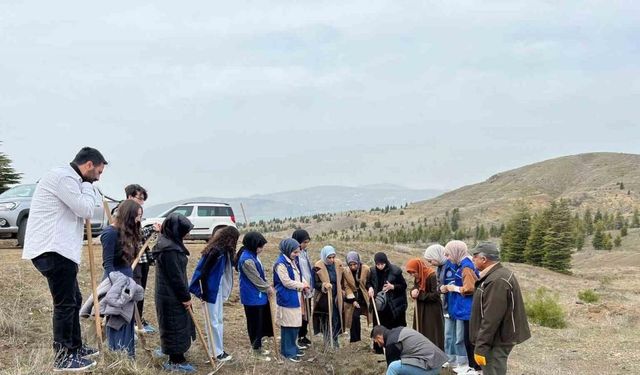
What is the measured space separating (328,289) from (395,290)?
3.06ft

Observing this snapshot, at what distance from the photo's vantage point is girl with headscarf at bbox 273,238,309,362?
6996 millimetres

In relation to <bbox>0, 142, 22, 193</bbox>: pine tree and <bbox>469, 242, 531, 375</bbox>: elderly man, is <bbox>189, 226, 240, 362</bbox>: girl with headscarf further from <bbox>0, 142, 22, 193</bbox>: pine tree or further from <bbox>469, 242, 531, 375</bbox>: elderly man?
<bbox>0, 142, 22, 193</bbox>: pine tree

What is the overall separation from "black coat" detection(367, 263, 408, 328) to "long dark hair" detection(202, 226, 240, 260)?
2552 mm

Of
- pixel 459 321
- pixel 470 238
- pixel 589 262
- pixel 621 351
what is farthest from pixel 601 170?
pixel 459 321

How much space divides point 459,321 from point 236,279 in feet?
25.4

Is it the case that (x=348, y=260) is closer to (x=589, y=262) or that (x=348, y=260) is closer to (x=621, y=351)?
(x=621, y=351)

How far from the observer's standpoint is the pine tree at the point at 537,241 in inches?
1319

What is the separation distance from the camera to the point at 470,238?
57156 mm

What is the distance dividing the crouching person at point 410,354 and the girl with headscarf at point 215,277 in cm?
179

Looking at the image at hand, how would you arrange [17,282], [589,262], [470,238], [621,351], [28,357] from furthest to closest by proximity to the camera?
[470,238] < [589,262] < [621,351] < [17,282] < [28,357]

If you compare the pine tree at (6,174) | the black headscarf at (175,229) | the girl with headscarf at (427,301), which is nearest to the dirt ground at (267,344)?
the girl with headscarf at (427,301)

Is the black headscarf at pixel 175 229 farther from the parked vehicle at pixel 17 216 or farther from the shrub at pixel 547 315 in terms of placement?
the shrub at pixel 547 315

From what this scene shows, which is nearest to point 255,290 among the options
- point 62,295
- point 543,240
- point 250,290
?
point 250,290

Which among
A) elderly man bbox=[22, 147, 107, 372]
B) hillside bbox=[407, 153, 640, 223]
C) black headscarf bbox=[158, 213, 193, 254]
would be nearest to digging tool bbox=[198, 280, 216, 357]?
black headscarf bbox=[158, 213, 193, 254]
